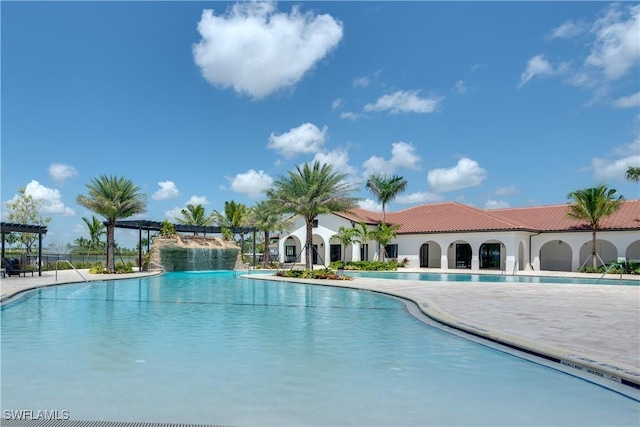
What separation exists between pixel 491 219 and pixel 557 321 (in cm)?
2802

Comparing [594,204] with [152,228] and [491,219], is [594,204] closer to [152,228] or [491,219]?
[491,219]

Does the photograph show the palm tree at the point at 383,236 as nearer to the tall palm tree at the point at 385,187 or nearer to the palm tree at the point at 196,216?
→ the tall palm tree at the point at 385,187

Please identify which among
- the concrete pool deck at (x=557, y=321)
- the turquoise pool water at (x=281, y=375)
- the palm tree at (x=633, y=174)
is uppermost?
the palm tree at (x=633, y=174)

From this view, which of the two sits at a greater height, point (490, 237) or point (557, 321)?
point (490, 237)

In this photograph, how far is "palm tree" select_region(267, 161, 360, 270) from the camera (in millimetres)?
28141

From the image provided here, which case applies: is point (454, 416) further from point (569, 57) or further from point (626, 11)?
point (569, 57)

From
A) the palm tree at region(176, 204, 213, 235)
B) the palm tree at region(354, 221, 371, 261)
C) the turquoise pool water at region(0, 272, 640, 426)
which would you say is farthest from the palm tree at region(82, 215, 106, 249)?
the turquoise pool water at region(0, 272, 640, 426)

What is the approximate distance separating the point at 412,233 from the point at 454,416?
34.3 meters

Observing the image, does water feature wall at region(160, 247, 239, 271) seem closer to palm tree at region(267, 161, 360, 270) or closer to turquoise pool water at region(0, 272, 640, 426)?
palm tree at region(267, 161, 360, 270)

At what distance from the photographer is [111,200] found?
95.2 ft

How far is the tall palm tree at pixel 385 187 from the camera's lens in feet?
128

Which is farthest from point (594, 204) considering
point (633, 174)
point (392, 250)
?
point (392, 250)

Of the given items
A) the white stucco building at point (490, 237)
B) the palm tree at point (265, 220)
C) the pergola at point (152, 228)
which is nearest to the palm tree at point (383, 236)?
the white stucco building at point (490, 237)

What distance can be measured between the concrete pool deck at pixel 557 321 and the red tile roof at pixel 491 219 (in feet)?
61.2
